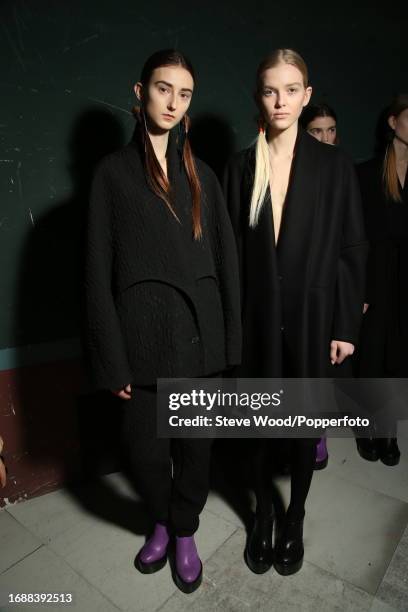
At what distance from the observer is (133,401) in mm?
1363

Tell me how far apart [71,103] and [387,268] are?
160cm

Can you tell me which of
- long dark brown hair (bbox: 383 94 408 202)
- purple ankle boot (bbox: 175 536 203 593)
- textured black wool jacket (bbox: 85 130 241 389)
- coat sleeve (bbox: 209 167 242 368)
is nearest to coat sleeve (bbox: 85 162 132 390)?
textured black wool jacket (bbox: 85 130 241 389)

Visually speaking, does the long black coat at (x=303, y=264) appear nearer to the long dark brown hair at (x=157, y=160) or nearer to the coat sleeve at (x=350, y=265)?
the coat sleeve at (x=350, y=265)

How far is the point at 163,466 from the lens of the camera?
1426 millimetres

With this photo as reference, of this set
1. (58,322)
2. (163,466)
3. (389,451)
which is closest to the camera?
(163,466)

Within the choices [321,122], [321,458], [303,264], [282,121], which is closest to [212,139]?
[321,122]

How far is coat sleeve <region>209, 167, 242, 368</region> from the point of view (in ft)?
4.54

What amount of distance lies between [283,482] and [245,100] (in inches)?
73.9

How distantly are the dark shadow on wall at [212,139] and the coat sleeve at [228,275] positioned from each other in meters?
0.69

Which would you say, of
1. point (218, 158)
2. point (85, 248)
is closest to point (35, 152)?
point (85, 248)

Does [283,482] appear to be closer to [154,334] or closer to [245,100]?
[154,334]

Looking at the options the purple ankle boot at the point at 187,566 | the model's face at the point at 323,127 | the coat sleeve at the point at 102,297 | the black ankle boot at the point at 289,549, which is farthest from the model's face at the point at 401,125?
the purple ankle boot at the point at 187,566

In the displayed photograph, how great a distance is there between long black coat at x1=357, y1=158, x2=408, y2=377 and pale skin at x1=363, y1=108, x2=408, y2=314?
2.6 inches

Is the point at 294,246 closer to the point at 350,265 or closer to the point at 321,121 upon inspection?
the point at 350,265
